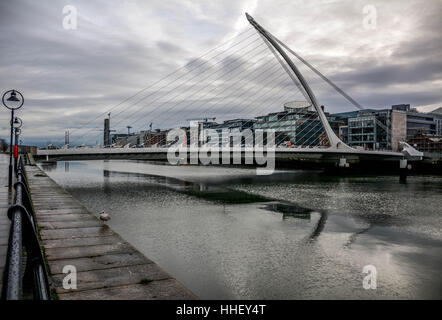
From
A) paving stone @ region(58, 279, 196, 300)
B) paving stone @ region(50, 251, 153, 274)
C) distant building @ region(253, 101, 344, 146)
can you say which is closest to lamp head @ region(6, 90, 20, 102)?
paving stone @ region(50, 251, 153, 274)

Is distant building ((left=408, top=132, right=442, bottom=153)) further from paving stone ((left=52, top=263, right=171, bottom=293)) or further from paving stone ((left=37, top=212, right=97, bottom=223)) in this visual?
paving stone ((left=52, top=263, right=171, bottom=293))

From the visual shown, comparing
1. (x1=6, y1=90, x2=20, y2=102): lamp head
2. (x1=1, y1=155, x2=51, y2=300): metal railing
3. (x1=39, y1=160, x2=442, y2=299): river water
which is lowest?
(x1=39, y1=160, x2=442, y2=299): river water

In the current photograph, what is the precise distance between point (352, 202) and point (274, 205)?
5.89m

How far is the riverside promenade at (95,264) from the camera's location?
5.30 m

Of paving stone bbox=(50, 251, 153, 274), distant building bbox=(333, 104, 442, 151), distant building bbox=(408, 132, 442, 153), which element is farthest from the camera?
distant building bbox=(333, 104, 442, 151)

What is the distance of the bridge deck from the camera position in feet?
17.5

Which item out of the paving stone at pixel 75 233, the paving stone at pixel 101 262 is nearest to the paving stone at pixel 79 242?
the paving stone at pixel 75 233

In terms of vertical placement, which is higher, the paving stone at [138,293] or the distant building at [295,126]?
the distant building at [295,126]

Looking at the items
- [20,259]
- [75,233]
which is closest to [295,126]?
[75,233]

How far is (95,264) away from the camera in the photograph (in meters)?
6.52

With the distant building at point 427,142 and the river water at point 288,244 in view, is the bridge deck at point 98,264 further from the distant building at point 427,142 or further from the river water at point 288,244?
the distant building at point 427,142
